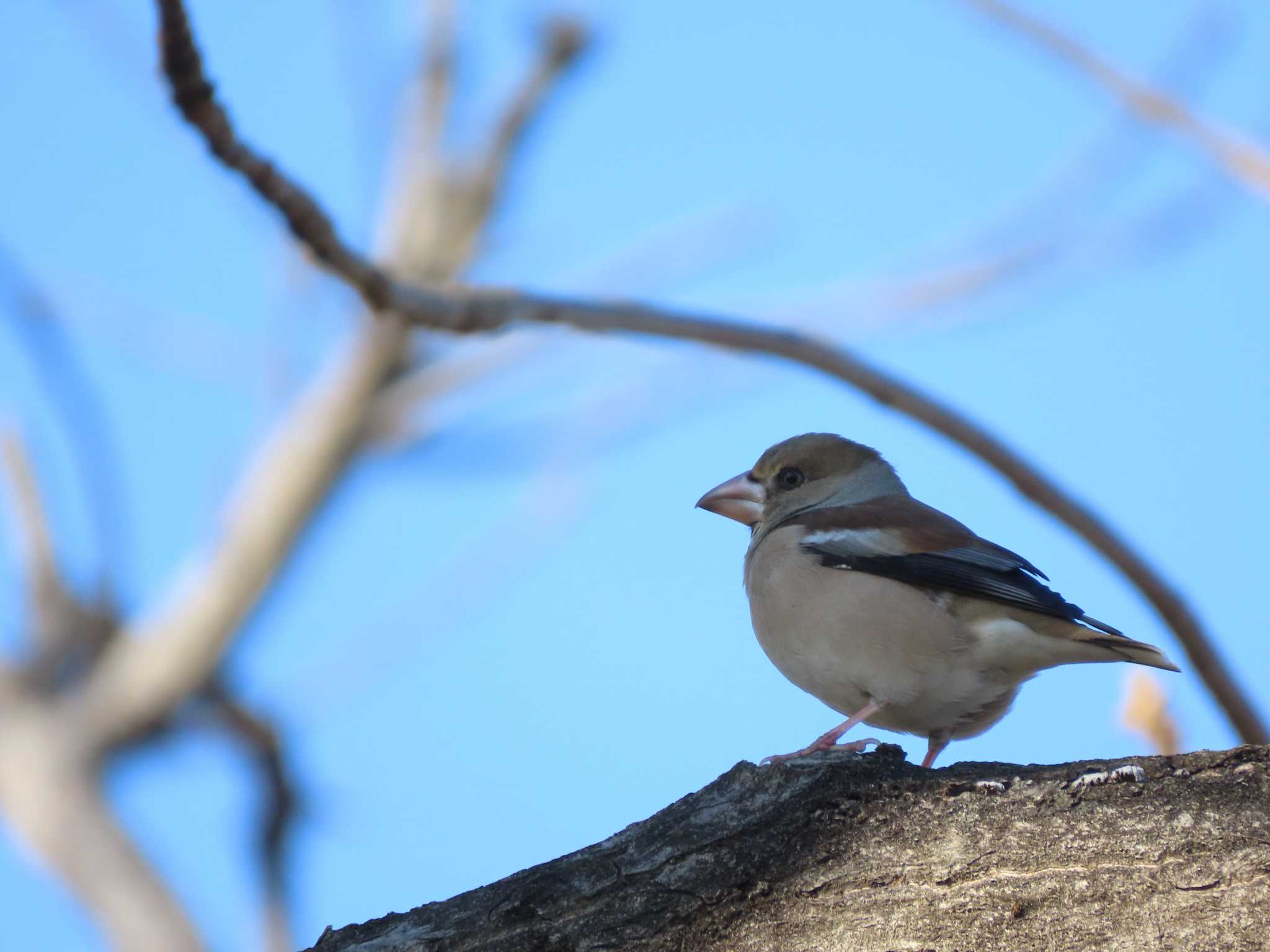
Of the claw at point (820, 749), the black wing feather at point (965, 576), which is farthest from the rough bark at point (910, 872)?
the black wing feather at point (965, 576)

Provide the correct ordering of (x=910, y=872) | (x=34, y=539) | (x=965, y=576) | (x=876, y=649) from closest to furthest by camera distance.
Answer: (x=910, y=872)
(x=876, y=649)
(x=965, y=576)
(x=34, y=539)

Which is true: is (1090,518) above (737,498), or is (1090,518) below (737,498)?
below

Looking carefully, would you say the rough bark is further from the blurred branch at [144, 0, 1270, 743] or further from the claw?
the blurred branch at [144, 0, 1270, 743]

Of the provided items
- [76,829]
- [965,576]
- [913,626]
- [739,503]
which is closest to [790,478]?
[739,503]

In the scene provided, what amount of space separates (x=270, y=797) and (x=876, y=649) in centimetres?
994

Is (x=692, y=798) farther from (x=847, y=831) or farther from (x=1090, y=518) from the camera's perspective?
(x=1090, y=518)

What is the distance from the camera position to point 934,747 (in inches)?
176

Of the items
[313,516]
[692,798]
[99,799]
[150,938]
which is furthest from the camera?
[313,516]

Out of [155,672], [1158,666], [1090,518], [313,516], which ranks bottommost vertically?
[1158,666]

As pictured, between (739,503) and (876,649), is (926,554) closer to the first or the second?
(876,649)

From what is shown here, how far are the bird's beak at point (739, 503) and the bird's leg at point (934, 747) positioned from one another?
1.46m

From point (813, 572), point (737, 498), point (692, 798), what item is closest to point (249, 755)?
point (737, 498)

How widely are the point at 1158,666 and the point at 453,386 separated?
37.3 ft

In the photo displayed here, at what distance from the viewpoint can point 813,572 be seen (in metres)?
4.56
